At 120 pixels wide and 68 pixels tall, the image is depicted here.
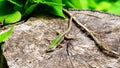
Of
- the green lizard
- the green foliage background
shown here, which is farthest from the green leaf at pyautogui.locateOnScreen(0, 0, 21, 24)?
the green lizard

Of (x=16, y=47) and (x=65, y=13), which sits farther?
(x=65, y=13)

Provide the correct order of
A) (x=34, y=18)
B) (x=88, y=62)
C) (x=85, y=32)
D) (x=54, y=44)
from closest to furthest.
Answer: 1. (x=88, y=62)
2. (x=54, y=44)
3. (x=85, y=32)
4. (x=34, y=18)

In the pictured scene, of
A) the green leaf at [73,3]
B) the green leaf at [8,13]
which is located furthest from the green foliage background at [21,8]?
the green leaf at [73,3]

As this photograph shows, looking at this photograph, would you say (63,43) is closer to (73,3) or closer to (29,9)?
(29,9)

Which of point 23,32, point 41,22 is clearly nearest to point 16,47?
point 23,32

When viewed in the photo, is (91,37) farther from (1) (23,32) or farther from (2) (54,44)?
(1) (23,32)

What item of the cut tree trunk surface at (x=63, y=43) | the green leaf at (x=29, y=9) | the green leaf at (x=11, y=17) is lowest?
the cut tree trunk surface at (x=63, y=43)

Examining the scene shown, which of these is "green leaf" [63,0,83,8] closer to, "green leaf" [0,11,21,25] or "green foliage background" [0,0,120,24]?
"green foliage background" [0,0,120,24]

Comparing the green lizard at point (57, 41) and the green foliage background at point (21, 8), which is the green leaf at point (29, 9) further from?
the green lizard at point (57, 41)
